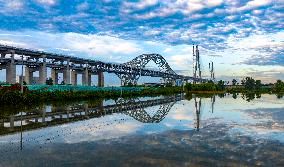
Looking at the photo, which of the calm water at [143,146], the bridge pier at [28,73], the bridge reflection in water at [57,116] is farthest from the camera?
the bridge pier at [28,73]

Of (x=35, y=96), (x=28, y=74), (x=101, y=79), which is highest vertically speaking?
(x=28, y=74)

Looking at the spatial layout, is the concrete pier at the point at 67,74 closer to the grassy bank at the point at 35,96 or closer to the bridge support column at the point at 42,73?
the bridge support column at the point at 42,73

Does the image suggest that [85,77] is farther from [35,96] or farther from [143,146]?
[143,146]

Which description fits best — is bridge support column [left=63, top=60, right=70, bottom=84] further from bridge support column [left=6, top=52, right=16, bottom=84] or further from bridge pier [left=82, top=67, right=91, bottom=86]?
bridge support column [left=6, top=52, right=16, bottom=84]

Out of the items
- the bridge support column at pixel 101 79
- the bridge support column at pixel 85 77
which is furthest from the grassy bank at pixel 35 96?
the bridge support column at pixel 101 79

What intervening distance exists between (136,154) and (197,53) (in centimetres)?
12374

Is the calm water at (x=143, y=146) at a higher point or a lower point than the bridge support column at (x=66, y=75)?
lower

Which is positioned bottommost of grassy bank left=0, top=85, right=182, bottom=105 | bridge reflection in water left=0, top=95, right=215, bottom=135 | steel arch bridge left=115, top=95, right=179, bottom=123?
steel arch bridge left=115, top=95, right=179, bottom=123

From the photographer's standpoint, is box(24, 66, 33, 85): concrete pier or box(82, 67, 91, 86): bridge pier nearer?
box(24, 66, 33, 85): concrete pier

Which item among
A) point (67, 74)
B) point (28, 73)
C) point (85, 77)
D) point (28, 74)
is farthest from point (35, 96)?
point (85, 77)

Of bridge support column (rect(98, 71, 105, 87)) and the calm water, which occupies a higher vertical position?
bridge support column (rect(98, 71, 105, 87))

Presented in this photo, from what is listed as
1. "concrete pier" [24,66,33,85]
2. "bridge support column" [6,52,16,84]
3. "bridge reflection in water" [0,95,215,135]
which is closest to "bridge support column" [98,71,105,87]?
"concrete pier" [24,66,33,85]

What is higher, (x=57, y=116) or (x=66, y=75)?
(x=66, y=75)

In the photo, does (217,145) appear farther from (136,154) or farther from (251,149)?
(136,154)
